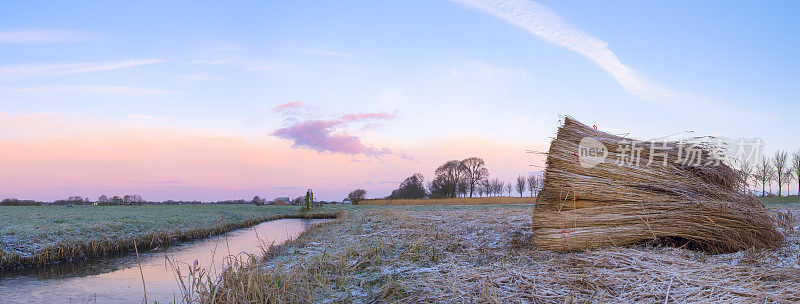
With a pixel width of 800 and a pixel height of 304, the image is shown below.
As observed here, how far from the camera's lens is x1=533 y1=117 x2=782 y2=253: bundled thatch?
660 cm

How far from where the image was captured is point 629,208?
667cm

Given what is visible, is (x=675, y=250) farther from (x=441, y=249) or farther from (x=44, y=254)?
(x=44, y=254)

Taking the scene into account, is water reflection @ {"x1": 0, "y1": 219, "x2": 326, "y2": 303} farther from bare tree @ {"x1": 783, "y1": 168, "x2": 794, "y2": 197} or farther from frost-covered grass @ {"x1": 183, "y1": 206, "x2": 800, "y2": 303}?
bare tree @ {"x1": 783, "y1": 168, "x2": 794, "y2": 197}

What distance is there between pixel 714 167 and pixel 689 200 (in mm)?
1004

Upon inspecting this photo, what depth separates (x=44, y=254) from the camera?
37.7 feet

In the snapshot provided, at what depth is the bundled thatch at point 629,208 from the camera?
6.60 m

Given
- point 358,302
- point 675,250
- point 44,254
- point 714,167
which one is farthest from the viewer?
point 44,254

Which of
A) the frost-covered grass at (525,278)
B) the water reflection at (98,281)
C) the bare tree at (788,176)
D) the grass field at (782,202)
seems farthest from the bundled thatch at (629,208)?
the bare tree at (788,176)

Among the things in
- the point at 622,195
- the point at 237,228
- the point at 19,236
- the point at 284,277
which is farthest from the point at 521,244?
the point at 237,228

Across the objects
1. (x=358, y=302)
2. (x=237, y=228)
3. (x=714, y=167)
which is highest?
(x=714, y=167)

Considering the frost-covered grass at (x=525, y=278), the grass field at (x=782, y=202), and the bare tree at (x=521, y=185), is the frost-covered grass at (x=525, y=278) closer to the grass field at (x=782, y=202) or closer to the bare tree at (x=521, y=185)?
the grass field at (x=782, y=202)

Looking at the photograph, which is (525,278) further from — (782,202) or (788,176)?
(788,176)

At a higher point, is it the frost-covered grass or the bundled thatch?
the bundled thatch

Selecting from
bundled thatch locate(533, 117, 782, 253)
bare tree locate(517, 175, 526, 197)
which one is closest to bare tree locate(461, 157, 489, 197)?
bare tree locate(517, 175, 526, 197)
